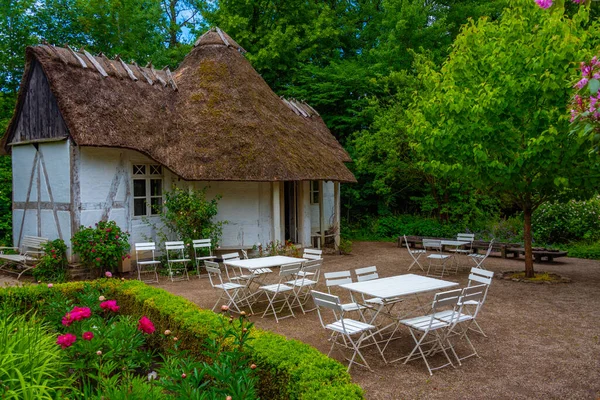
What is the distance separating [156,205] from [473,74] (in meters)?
8.51

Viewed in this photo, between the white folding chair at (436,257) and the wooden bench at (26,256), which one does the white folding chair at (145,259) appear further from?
the white folding chair at (436,257)

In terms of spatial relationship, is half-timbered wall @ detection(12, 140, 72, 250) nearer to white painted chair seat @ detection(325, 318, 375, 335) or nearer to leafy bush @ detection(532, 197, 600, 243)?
white painted chair seat @ detection(325, 318, 375, 335)

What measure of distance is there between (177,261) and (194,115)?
13.8ft

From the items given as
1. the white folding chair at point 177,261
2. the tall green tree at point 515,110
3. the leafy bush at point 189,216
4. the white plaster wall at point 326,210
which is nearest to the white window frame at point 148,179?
the leafy bush at point 189,216

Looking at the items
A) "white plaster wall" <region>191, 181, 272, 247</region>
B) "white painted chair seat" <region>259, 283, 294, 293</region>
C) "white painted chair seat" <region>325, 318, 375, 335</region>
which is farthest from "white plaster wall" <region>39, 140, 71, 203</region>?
"white painted chair seat" <region>325, 318, 375, 335</region>

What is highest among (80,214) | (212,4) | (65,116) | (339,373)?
(212,4)

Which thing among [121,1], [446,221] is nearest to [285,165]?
[446,221]

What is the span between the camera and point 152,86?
12711 millimetres

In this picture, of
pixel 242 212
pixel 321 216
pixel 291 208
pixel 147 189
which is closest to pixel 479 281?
pixel 242 212

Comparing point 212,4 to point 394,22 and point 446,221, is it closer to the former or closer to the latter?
point 394,22

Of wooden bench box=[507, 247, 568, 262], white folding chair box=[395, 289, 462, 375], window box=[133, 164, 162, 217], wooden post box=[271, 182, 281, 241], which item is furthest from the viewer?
wooden post box=[271, 182, 281, 241]

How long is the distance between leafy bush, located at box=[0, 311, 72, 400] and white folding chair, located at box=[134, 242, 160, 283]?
6612 mm

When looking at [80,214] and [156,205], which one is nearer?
[80,214]

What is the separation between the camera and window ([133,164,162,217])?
1183cm
